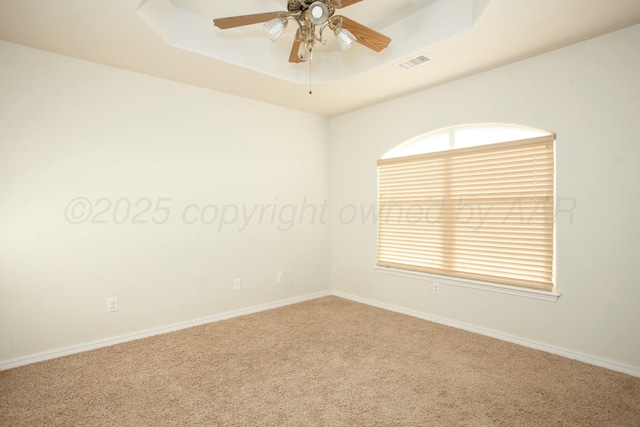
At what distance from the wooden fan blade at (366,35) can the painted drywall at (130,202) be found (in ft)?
6.38

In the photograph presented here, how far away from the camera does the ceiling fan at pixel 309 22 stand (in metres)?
1.89

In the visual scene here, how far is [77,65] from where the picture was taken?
112 inches

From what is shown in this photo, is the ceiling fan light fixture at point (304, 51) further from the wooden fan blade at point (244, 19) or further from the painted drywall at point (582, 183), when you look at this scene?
the painted drywall at point (582, 183)

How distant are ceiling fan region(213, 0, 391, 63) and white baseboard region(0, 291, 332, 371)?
278 centimetres

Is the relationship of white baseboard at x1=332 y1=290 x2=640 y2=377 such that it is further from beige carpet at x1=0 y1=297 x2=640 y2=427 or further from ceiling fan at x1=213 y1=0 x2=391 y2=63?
ceiling fan at x1=213 y1=0 x2=391 y2=63

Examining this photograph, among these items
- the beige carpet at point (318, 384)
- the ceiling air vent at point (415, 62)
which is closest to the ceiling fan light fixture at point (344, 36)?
the ceiling air vent at point (415, 62)

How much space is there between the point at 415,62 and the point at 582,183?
66.7 inches

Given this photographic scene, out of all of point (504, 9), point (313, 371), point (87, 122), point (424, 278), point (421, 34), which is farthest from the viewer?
point (424, 278)

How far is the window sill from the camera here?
281 centimetres

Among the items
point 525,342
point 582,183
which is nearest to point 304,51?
point 582,183

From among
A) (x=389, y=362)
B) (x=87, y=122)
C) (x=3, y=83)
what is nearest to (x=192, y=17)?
(x=87, y=122)

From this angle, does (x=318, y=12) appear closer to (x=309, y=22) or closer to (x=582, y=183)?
(x=309, y=22)

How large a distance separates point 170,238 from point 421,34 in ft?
9.76

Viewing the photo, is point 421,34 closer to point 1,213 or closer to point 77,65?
point 77,65
